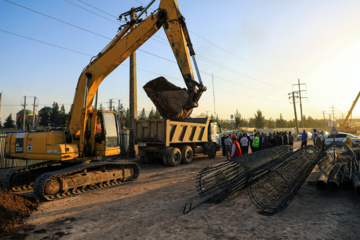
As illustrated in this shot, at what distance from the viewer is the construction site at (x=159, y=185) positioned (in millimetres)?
4355

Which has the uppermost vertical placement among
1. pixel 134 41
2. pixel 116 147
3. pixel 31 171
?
pixel 134 41

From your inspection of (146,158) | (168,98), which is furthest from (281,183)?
(146,158)

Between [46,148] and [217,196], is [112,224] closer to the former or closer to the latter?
[217,196]

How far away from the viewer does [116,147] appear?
26.7ft

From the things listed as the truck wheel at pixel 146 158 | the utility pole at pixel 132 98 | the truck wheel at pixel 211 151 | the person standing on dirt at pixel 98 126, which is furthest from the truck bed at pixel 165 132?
the person standing on dirt at pixel 98 126

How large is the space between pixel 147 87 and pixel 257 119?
51842 mm

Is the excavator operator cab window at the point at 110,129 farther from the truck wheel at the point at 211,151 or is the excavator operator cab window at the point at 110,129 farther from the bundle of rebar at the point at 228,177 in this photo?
the truck wheel at the point at 211,151

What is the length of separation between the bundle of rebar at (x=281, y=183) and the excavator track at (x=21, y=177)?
278 inches

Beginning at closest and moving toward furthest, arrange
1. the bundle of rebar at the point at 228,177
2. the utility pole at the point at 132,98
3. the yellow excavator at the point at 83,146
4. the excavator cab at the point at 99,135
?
1. the bundle of rebar at the point at 228,177
2. the yellow excavator at the point at 83,146
3. the excavator cab at the point at 99,135
4. the utility pole at the point at 132,98

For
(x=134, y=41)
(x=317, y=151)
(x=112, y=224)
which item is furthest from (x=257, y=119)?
(x=112, y=224)

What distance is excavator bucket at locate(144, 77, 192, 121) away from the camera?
1148 cm

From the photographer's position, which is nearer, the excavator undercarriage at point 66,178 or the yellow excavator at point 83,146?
the excavator undercarriage at point 66,178

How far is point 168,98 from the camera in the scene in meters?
12.0

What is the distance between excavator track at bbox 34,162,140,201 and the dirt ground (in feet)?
1.03
